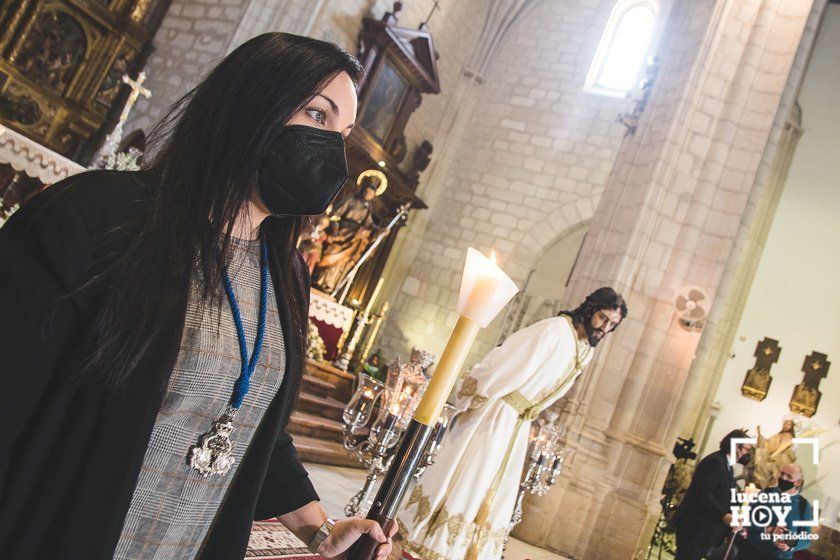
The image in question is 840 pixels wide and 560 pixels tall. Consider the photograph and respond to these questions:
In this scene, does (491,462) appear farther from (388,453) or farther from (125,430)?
(125,430)

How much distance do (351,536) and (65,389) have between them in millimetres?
513

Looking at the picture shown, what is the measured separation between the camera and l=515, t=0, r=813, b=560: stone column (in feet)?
18.7

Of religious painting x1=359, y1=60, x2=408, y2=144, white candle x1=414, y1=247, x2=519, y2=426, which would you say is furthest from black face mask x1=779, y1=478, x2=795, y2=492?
religious painting x1=359, y1=60, x2=408, y2=144

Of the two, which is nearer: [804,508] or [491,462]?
[491,462]

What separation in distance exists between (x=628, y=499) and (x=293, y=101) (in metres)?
5.73

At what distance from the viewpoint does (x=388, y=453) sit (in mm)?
2521

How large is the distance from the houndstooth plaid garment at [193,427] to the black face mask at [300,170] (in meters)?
0.12

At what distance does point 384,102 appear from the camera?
971 cm

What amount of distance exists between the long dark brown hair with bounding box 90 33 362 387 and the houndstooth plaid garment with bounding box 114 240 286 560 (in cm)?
6

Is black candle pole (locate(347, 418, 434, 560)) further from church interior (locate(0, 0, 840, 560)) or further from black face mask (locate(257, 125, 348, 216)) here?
church interior (locate(0, 0, 840, 560))

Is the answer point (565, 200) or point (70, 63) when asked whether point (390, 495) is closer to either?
point (70, 63)

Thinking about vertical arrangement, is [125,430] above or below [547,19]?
below

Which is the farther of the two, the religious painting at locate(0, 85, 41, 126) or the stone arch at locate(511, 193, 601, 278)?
the stone arch at locate(511, 193, 601, 278)

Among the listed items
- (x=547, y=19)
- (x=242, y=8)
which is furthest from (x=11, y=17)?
(x=547, y=19)
